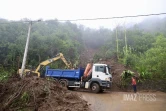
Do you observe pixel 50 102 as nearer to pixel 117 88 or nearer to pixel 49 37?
pixel 117 88

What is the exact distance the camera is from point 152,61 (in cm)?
1766

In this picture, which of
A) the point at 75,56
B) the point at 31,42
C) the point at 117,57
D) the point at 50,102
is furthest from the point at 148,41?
the point at 50,102

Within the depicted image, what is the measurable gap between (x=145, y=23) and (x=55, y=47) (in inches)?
1378

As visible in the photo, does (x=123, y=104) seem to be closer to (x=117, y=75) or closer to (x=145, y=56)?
(x=117, y=75)

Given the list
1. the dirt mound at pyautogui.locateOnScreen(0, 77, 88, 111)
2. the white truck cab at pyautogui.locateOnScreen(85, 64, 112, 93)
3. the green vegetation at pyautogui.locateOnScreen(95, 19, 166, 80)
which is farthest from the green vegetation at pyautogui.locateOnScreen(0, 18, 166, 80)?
the white truck cab at pyautogui.locateOnScreen(85, 64, 112, 93)

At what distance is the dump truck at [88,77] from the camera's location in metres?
13.8

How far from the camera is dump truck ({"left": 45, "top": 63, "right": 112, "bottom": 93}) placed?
45.4ft

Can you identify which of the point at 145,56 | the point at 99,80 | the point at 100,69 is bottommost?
the point at 99,80

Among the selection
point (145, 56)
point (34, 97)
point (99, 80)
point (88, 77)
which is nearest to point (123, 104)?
point (99, 80)

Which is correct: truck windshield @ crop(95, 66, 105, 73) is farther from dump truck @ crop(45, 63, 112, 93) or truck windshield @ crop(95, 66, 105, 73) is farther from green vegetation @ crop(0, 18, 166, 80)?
green vegetation @ crop(0, 18, 166, 80)

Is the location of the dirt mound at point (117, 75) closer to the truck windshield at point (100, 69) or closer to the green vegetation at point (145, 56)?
the green vegetation at point (145, 56)

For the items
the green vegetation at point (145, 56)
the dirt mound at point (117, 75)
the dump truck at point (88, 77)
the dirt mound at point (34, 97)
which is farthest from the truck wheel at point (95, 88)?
the green vegetation at point (145, 56)

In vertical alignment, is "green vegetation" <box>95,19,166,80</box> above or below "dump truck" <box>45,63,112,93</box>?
above

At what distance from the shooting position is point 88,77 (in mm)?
14703
